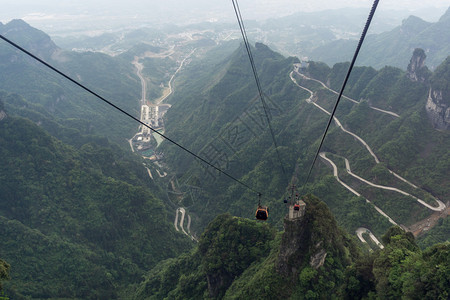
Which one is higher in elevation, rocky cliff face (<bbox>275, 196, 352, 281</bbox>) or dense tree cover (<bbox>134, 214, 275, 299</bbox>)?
rocky cliff face (<bbox>275, 196, 352, 281</bbox>)

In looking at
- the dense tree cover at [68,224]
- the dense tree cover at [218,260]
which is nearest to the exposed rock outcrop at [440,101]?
the dense tree cover at [218,260]

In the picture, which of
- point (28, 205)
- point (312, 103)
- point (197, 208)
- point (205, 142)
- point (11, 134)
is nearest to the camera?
point (28, 205)

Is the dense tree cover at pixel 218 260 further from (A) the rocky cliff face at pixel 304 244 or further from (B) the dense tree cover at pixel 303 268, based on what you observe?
(A) the rocky cliff face at pixel 304 244

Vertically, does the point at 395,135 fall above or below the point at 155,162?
above

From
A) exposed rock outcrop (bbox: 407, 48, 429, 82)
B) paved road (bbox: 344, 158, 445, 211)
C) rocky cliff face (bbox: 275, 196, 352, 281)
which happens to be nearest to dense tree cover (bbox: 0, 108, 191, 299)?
rocky cliff face (bbox: 275, 196, 352, 281)

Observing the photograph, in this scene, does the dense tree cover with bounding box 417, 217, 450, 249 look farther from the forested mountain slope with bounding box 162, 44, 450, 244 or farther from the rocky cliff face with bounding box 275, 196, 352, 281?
the rocky cliff face with bounding box 275, 196, 352, 281

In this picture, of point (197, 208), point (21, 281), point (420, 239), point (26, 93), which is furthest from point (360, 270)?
point (26, 93)

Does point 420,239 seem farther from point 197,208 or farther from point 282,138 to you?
point 197,208

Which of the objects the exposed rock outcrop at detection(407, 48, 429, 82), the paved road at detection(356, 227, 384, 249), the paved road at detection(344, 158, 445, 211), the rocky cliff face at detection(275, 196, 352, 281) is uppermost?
the exposed rock outcrop at detection(407, 48, 429, 82)

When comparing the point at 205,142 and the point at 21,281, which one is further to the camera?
the point at 205,142
